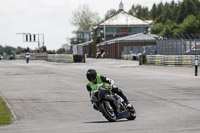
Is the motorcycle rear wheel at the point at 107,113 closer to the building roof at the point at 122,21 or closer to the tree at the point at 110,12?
the building roof at the point at 122,21

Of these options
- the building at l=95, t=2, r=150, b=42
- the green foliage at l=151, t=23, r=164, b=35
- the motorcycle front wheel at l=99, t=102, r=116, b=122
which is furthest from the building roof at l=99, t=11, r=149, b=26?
the motorcycle front wheel at l=99, t=102, r=116, b=122

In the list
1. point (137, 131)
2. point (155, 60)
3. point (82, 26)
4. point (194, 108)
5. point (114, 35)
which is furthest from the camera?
point (82, 26)

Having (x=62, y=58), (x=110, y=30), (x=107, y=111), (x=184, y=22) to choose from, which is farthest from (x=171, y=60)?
(x=184, y=22)

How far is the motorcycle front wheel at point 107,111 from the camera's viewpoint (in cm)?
1093

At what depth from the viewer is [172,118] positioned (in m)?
11.6

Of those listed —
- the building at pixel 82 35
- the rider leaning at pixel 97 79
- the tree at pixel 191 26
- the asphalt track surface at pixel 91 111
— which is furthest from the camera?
the building at pixel 82 35

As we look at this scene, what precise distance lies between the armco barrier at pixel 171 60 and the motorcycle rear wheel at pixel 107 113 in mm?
31064

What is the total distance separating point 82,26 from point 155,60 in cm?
10343

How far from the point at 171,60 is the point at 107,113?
33732 mm

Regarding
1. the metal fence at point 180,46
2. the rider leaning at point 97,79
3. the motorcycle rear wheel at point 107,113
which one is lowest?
the motorcycle rear wheel at point 107,113

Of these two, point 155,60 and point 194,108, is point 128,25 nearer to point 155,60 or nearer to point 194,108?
point 155,60

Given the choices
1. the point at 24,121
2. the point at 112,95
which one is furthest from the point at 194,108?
the point at 24,121

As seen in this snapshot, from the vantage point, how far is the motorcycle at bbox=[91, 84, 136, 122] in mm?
10959

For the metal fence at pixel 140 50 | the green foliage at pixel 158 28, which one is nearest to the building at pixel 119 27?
the metal fence at pixel 140 50
